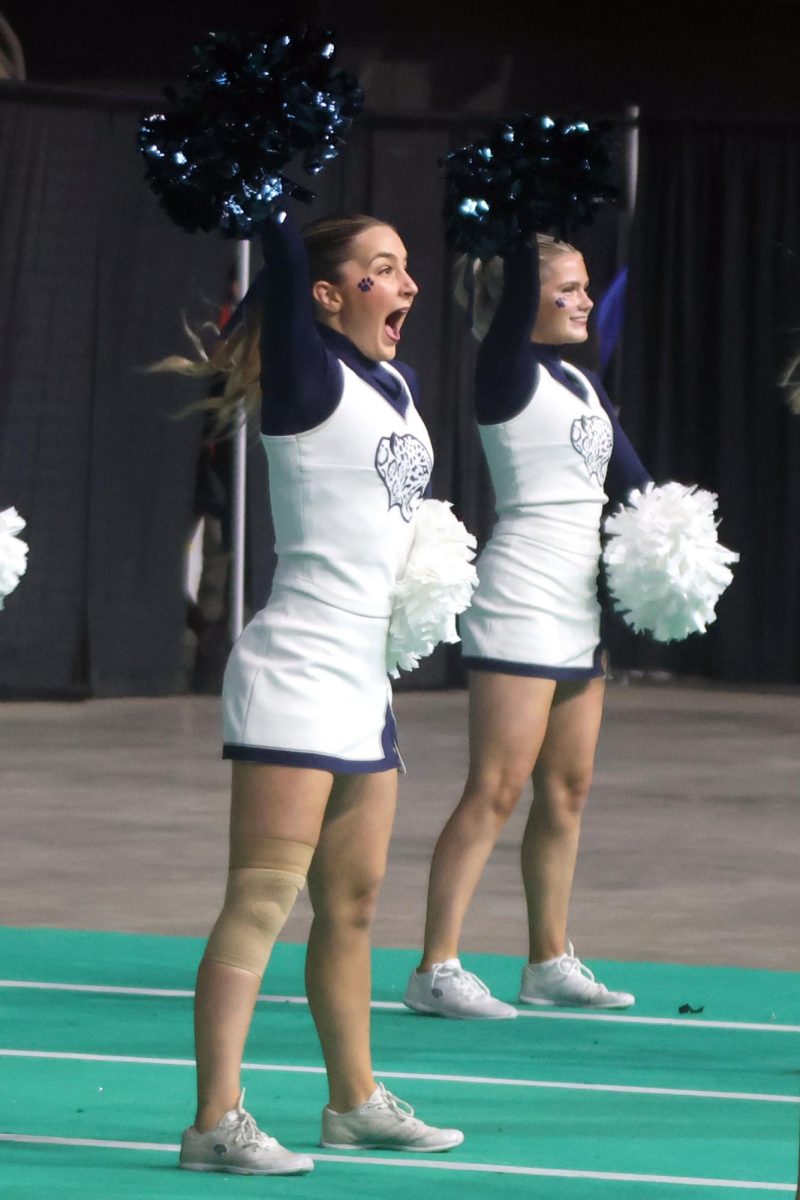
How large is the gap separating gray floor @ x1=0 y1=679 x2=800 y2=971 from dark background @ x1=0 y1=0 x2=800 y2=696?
75cm

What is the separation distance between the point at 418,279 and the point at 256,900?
346 inches

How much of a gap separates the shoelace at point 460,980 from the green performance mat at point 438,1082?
72mm

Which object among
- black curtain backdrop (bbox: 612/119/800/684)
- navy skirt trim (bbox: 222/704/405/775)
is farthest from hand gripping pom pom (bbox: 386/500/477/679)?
black curtain backdrop (bbox: 612/119/800/684)

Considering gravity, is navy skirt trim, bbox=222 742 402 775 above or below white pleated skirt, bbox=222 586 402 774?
below

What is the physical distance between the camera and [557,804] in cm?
482

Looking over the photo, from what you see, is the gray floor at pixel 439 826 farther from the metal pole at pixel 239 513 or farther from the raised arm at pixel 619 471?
the raised arm at pixel 619 471

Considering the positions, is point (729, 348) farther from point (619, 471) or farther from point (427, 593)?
point (427, 593)

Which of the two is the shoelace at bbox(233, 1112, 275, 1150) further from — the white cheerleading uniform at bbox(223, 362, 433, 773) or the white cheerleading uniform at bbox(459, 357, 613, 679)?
the white cheerleading uniform at bbox(459, 357, 613, 679)

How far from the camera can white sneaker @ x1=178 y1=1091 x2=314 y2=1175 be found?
341 centimetres

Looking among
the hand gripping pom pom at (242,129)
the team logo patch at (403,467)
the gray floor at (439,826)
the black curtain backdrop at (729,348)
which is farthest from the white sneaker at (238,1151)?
the black curtain backdrop at (729,348)

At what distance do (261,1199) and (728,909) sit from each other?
303 cm

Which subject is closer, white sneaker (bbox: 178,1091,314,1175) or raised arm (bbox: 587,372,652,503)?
white sneaker (bbox: 178,1091,314,1175)

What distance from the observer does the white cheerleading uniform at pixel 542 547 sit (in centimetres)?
469

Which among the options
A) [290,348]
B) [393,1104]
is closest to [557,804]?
[393,1104]
